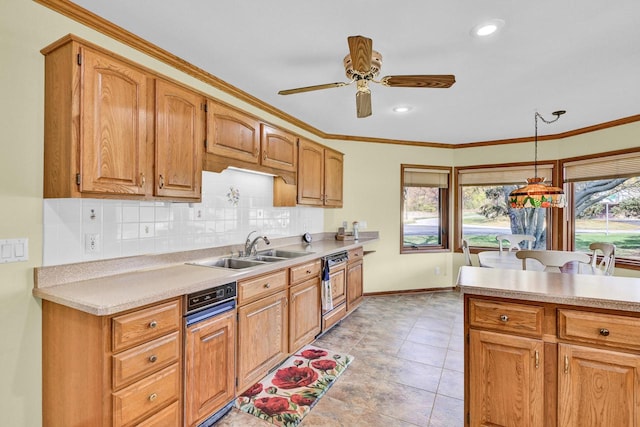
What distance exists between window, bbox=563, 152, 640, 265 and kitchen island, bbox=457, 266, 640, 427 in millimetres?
2779

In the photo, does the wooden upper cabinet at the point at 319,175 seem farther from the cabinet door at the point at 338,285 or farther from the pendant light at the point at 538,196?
the pendant light at the point at 538,196

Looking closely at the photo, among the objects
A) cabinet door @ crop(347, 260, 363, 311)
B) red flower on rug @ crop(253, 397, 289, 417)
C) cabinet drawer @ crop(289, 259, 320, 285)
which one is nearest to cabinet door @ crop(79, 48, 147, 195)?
cabinet drawer @ crop(289, 259, 320, 285)

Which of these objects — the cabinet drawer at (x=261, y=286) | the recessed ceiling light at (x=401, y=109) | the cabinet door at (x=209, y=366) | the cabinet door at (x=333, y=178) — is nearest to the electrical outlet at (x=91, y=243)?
the cabinet door at (x=209, y=366)

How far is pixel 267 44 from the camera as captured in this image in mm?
2115

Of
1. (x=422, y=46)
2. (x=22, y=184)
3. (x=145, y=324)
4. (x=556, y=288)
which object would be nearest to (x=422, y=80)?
(x=422, y=46)

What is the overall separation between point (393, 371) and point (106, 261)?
2.31 meters

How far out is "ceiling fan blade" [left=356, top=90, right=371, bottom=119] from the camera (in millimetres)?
2236

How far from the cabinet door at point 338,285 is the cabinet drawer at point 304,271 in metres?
0.32

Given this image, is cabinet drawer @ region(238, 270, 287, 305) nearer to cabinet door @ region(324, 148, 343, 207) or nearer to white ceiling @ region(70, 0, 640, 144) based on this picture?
cabinet door @ region(324, 148, 343, 207)

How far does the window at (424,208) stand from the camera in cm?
498

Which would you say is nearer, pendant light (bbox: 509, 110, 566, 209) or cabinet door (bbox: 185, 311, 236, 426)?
cabinet door (bbox: 185, 311, 236, 426)

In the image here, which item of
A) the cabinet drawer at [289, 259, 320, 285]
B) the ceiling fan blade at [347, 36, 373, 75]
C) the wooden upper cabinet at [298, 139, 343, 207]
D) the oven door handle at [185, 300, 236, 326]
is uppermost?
the ceiling fan blade at [347, 36, 373, 75]

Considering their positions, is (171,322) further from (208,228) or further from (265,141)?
(265,141)

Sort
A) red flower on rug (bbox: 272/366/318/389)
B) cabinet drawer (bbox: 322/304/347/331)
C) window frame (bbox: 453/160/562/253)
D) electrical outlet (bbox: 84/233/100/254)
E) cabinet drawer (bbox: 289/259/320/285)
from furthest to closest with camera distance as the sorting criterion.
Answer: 1. window frame (bbox: 453/160/562/253)
2. cabinet drawer (bbox: 322/304/347/331)
3. cabinet drawer (bbox: 289/259/320/285)
4. red flower on rug (bbox: 272/366/318/389)
5. electrical outlet (bbox: 84/233/100/254)
